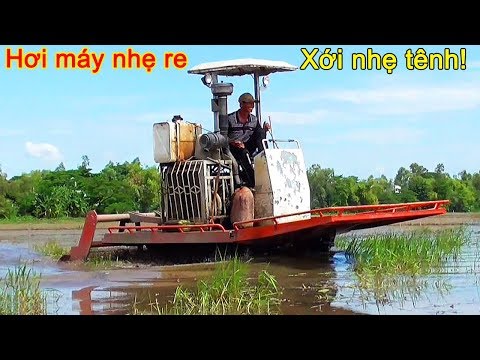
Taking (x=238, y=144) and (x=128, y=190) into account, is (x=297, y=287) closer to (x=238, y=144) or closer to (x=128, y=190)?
(x=238, y=144)

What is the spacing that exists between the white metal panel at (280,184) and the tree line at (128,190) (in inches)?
524

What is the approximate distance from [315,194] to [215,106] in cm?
1264

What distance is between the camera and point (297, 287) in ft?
29.8

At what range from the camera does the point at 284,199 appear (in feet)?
36.6

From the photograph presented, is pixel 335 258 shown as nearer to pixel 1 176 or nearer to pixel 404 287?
pixel 404 287

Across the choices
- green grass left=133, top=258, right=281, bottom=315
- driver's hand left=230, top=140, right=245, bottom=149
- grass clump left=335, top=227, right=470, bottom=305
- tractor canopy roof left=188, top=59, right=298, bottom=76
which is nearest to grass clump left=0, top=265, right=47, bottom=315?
green grass left=133, top=258, right=281, bottom=315

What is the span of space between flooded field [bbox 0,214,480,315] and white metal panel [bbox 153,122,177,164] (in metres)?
1.51

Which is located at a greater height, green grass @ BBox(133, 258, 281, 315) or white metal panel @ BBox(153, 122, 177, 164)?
white metal panel @ BBox(153, 122, 177, 164)

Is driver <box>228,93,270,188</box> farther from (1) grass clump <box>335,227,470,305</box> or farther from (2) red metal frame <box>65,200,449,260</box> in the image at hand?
(1) grass clump <box>335,227,470,305</box>

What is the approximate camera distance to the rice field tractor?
35.5 feet

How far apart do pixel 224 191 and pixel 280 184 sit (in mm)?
851

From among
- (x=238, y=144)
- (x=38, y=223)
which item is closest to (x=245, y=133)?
(x=238, y=144)

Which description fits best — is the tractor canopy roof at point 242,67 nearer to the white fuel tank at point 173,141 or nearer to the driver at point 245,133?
the driver at point 245,133
